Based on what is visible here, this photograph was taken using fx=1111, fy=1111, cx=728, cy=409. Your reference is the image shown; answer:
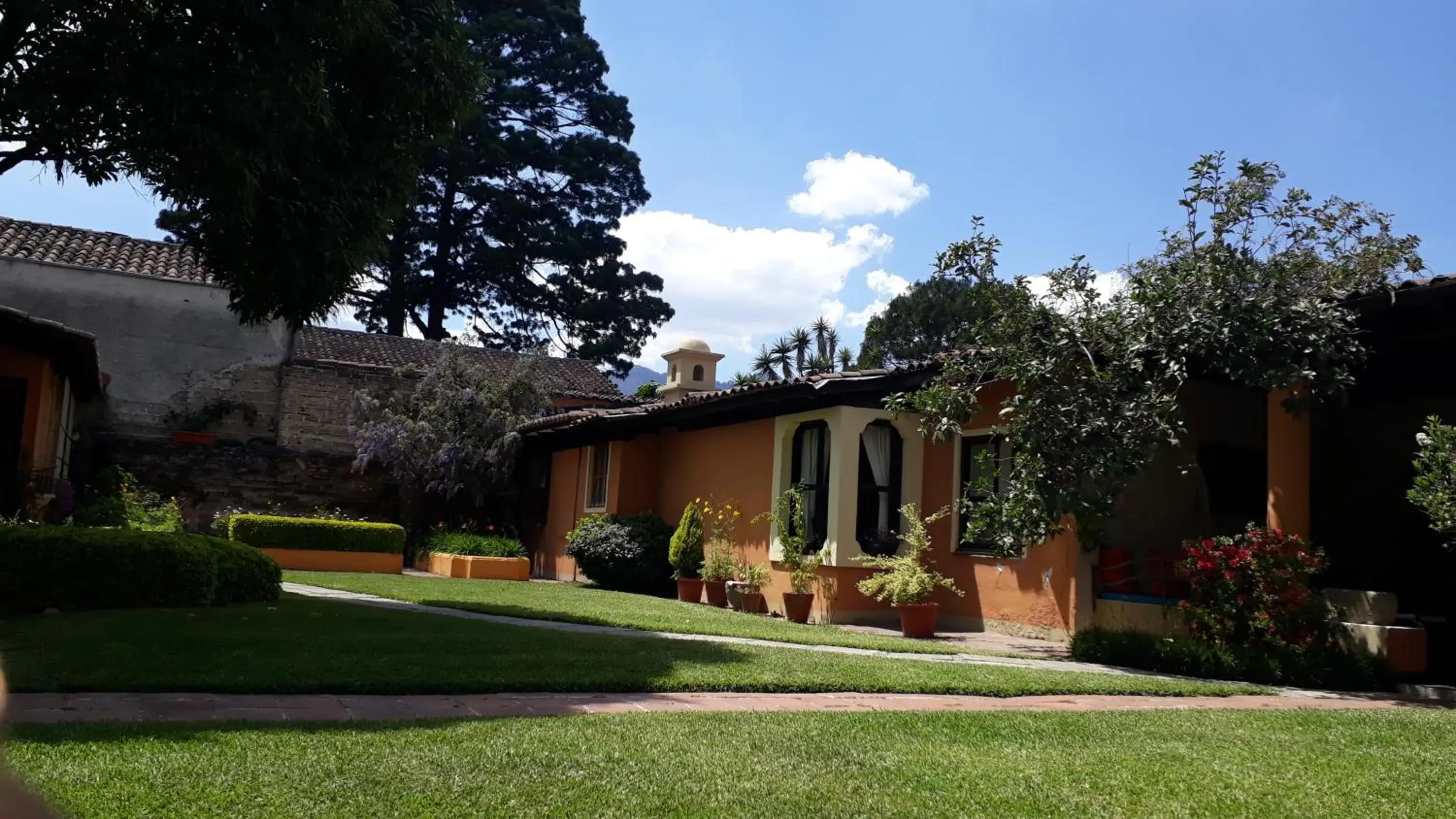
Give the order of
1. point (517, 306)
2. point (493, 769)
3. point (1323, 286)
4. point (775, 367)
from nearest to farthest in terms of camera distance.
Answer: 1. point (493, 769)
2. point (1323, 286)
3. point (517, 306)
4. point (775, 367)

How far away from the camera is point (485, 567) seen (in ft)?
60.6

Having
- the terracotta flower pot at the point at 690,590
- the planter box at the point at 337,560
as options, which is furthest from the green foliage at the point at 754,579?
the planter box at the point at 337,560

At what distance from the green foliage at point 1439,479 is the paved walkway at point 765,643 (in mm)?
2601

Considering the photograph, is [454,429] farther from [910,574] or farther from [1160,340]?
[1160,340]

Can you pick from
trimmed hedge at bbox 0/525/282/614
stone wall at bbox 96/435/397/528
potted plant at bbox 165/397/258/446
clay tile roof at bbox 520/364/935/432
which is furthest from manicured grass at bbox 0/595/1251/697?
potted plant at bbox 165/397/258/446

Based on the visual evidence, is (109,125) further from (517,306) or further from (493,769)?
(517,306)

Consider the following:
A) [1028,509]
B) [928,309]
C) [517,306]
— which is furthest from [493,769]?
[928,309]

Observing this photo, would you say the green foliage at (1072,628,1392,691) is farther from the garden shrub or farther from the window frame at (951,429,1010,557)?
the garden shrub

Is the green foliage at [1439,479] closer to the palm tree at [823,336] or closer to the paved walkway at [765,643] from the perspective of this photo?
the paved walkway at [765,643]

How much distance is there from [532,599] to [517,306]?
25809 millimetres

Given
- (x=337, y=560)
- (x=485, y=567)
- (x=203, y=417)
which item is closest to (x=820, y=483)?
(x=485, y=567)

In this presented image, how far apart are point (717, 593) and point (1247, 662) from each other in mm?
7379

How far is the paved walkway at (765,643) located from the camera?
9.24m

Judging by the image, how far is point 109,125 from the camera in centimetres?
953
